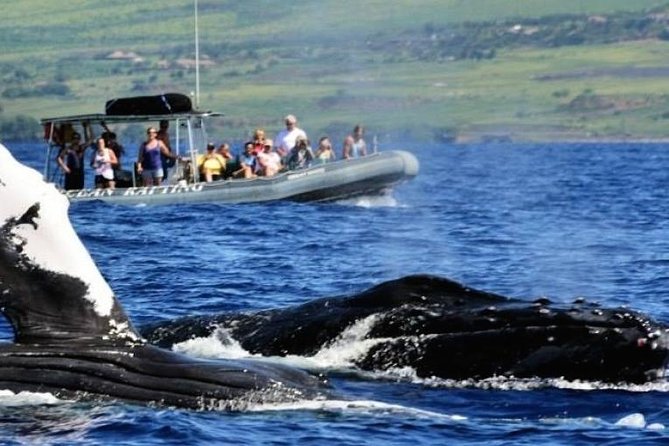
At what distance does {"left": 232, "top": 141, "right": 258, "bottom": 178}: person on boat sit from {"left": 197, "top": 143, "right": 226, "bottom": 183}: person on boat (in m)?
0.39

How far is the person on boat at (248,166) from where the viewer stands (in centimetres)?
4278

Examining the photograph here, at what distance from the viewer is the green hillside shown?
123m

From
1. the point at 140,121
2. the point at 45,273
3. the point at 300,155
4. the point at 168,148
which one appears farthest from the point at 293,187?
the point at 45,273

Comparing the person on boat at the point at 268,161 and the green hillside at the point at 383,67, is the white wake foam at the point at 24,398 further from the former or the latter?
the green hillside at the point at 383,67

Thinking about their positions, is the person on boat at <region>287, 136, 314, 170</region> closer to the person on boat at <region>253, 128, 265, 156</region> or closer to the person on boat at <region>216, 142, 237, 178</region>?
the person on boat at <region>253, 128, 265, 156</region>

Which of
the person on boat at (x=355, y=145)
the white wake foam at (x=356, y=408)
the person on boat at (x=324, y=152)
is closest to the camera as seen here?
the white wake foam at (x=356, y=408)

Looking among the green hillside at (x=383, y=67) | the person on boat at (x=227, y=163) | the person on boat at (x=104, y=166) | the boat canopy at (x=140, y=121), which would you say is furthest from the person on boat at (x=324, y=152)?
the green hillside at (x=383, y=67)

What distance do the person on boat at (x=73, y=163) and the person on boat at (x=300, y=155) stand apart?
4.52 metres

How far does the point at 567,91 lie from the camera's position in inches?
Result: 6176

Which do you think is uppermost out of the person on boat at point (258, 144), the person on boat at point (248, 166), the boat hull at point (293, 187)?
the person on boat at point (258, 144)

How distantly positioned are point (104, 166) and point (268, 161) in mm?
3501

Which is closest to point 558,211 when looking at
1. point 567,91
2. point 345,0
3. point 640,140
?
point 345,0

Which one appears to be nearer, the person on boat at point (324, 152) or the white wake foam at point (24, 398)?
the white wake foam at point (24, 398)

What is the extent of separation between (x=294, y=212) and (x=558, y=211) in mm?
7368
